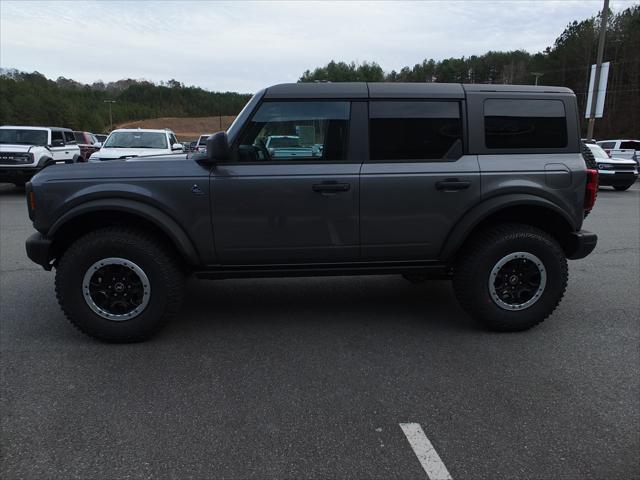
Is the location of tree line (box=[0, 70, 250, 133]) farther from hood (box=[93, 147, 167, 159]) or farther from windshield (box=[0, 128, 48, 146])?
hood (box=[93, 147, 167, 159])

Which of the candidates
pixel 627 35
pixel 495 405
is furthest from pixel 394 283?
pixel 627 35

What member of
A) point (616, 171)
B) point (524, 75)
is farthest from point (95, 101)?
point (616, 171)

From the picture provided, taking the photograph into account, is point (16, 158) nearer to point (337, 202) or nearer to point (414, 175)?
point (337, 202)

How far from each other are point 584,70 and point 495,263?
68.6 m

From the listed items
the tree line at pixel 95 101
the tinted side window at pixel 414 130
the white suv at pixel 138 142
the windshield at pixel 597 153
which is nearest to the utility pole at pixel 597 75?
the windshield at pixel 597 153

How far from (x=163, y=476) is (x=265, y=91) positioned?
2734 mm

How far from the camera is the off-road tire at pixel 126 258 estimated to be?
362 cm

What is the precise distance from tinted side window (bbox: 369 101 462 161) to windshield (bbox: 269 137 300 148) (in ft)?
1.95

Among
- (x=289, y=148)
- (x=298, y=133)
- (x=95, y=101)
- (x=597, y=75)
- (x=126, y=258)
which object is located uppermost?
(x=95, y=101)

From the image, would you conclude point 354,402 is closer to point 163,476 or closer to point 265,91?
point 163,476

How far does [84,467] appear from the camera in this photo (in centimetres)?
233

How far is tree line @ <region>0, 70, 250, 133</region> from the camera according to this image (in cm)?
6581

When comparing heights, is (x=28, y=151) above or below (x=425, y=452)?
above

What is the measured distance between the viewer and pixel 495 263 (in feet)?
12.8
